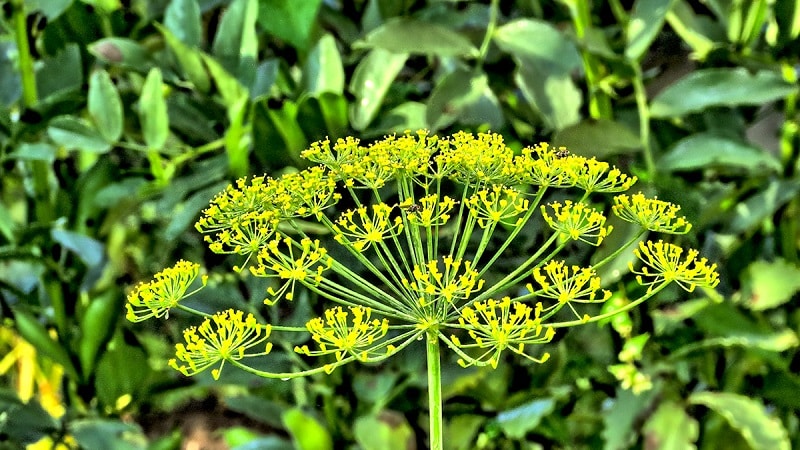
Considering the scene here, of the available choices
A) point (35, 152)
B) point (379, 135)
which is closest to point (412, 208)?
point (379, 135)

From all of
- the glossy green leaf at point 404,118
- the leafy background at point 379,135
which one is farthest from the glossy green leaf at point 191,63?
the glossy green leaf at point 404,118

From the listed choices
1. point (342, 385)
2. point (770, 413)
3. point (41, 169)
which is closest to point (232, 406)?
point (342, 385)

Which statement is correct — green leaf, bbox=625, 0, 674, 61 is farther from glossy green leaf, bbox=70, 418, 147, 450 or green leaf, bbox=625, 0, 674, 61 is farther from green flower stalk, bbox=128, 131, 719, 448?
glossy green leaf, bbox=70, 418, 147, 450

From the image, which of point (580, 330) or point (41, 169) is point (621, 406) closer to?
point (580, 330)

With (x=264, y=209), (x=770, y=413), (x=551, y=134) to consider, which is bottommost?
(x=770, y=413)

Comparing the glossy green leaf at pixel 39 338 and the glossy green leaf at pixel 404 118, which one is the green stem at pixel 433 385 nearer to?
the glossy green leaf at pixel 404 118
